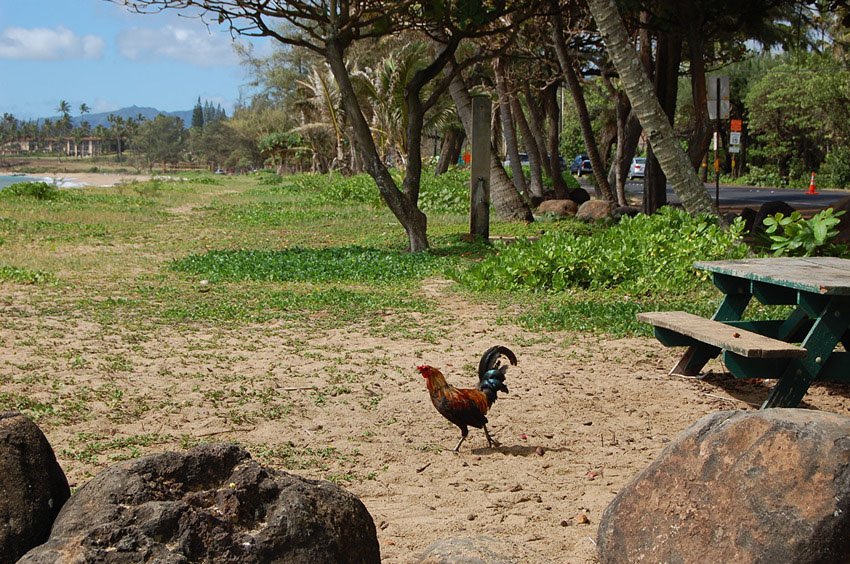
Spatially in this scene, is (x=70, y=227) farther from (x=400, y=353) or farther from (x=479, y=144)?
(x=400, y=353)

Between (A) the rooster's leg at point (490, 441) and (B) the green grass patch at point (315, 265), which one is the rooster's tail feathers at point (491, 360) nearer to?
(A) the rooster's leg at point (490, 441)

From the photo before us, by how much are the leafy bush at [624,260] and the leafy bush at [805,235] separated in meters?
1.11

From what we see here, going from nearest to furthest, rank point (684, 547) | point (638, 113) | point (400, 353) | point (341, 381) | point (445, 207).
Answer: point (684, 547) < point (341, 381) < point (400, 353) < point (638, 113) < point (445, 207)

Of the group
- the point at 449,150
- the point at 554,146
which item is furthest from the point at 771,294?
the point at 449,150

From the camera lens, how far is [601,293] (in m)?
11.6

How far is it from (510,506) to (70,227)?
18.1 meters

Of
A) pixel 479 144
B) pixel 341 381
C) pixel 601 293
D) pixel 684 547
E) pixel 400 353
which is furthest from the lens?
pixel 479 144

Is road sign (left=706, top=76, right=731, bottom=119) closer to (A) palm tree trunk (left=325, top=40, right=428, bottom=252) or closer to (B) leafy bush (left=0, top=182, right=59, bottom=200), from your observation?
(A) palm tree trunk (left=325, top=40, right=428, bottom=252)

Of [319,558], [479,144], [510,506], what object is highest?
[479,144]

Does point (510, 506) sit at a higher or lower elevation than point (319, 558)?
lower

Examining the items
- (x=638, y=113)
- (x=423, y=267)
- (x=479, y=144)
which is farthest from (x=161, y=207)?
(x=638, y=113)

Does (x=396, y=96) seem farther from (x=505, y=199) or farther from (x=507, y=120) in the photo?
(x=505, y=199)

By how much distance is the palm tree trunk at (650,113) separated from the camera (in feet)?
41.2

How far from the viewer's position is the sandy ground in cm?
528
